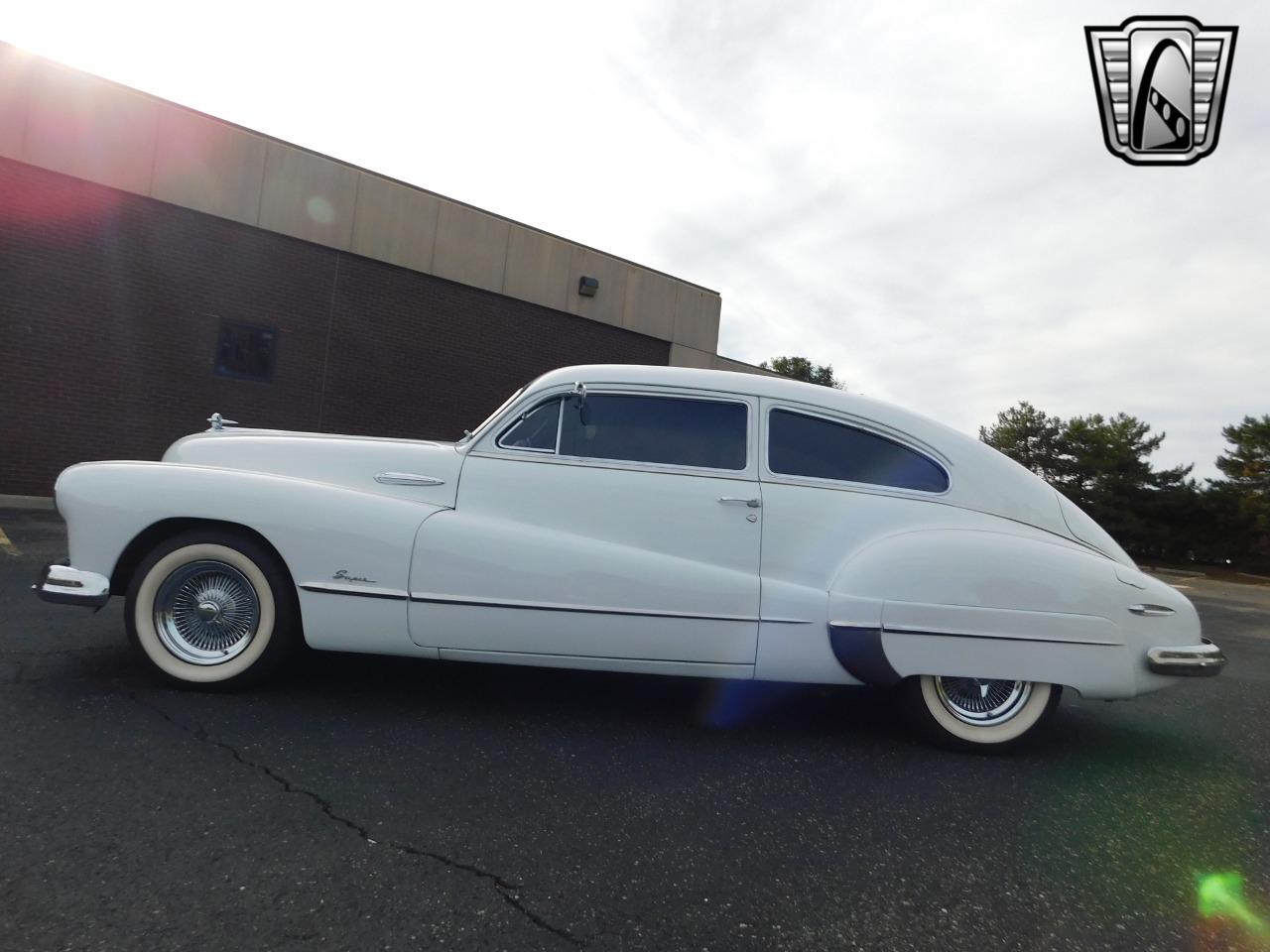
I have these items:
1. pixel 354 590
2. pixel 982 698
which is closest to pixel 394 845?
pixel 354 590

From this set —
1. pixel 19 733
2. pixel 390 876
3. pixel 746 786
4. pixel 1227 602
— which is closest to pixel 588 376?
pixel 746 786

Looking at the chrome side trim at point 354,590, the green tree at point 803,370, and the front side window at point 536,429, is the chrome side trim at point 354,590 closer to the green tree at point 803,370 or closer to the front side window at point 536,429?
the front side window at point 536,429

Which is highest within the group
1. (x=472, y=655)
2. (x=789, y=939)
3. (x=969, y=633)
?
(x=969, y=633)

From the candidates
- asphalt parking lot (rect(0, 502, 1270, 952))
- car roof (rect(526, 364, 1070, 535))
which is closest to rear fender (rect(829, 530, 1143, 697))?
car roof (rect(526, 364, 1070, 535))

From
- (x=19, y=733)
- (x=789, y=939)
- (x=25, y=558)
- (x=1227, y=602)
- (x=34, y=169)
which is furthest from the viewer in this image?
(x=1227, y=602)

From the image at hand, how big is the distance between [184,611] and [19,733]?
31.2 inches

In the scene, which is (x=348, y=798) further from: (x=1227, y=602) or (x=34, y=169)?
(x=1227, y=602)

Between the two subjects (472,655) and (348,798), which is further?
(472,655)

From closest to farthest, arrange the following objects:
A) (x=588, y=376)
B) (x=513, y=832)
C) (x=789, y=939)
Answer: (x=789, y=939)
(x=513, y=832)
(x=588, y=376)

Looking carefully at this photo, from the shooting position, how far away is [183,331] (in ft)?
38.8

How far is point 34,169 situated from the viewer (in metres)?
10.6

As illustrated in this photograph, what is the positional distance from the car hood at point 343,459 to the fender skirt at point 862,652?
72.8 inches

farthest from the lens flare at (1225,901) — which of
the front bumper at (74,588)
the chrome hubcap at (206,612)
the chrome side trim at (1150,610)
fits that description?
the front bumper at (74,588)

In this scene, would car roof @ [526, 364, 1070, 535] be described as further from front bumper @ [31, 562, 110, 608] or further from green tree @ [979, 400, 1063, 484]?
green tree @ [979, 400, 1063, 484]
